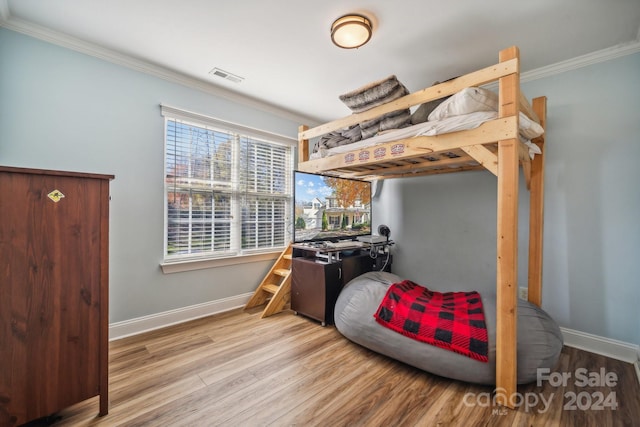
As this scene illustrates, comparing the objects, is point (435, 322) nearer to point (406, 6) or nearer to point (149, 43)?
point (406, 6)

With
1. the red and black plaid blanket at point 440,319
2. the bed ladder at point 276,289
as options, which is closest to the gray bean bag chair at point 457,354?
the red and black plaid blanket at point 440,319

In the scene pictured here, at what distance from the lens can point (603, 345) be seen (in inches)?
83.1

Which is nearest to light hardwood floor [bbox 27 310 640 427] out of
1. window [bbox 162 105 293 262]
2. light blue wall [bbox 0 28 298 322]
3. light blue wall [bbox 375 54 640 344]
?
light blue wall [bbox 375 54 640 344]

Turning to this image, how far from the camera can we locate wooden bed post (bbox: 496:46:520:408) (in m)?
1.48

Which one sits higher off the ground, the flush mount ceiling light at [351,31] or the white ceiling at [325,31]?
the white ceiling at [325,31]

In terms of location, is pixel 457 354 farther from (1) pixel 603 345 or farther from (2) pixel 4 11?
(2) pixel 4 11

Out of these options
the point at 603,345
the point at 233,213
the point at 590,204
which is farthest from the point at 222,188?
the point at 603,345

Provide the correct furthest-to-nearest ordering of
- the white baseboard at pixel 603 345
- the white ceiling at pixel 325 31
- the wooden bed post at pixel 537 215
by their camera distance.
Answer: the wooden bed post at pixel 537 215
the white baseboard at pixel 603 345
the white ceiling at pixel 325 31

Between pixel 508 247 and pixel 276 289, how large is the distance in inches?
89.6

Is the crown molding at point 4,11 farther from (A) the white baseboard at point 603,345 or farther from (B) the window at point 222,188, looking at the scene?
(A) the white baseboard at point 603,345

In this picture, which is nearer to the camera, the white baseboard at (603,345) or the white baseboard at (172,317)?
the white baseboard at (603,345)

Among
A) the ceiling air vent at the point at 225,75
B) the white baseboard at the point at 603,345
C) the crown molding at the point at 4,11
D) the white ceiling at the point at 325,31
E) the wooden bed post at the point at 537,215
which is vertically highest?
the ceiling air vent at the point at 225,75

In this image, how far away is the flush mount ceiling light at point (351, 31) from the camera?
1.79 metres

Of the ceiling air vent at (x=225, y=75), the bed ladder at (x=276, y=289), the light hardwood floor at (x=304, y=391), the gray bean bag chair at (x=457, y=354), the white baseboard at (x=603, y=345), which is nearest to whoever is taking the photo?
the light hardwood floor at (x=304, y=391)
